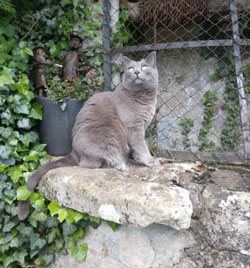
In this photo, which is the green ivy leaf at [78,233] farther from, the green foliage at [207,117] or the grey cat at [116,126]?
the green foliage at [207,117]

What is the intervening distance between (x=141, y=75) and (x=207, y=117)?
145cm

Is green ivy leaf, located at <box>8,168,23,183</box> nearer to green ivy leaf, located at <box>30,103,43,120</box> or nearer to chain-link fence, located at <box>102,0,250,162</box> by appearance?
green ivy leaf, located at <box>30,103,43,120</box>

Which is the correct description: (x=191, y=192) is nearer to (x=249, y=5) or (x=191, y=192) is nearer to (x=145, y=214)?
(x=145, y=214)

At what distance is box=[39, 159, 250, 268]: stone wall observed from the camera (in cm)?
116

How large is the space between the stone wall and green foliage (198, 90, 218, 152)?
4.32 ft

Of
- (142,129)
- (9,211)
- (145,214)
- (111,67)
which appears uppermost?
(111,67)

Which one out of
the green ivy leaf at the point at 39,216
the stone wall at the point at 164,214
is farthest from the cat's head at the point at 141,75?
the green ivy leaf at the point at 39,216

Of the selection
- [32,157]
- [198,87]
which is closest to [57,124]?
[32,157]

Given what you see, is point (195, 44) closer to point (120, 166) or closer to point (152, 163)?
point (152, 163)

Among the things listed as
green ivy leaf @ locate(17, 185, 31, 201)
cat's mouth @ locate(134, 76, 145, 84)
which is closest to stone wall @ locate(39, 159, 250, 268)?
green ivy leaf @ locate(17, 185, 31, 201)

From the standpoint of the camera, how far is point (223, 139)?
2830 mm

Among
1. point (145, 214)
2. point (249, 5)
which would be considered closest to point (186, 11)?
point (249, 5)

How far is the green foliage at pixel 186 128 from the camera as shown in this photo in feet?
9.44

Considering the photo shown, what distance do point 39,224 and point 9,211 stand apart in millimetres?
220
